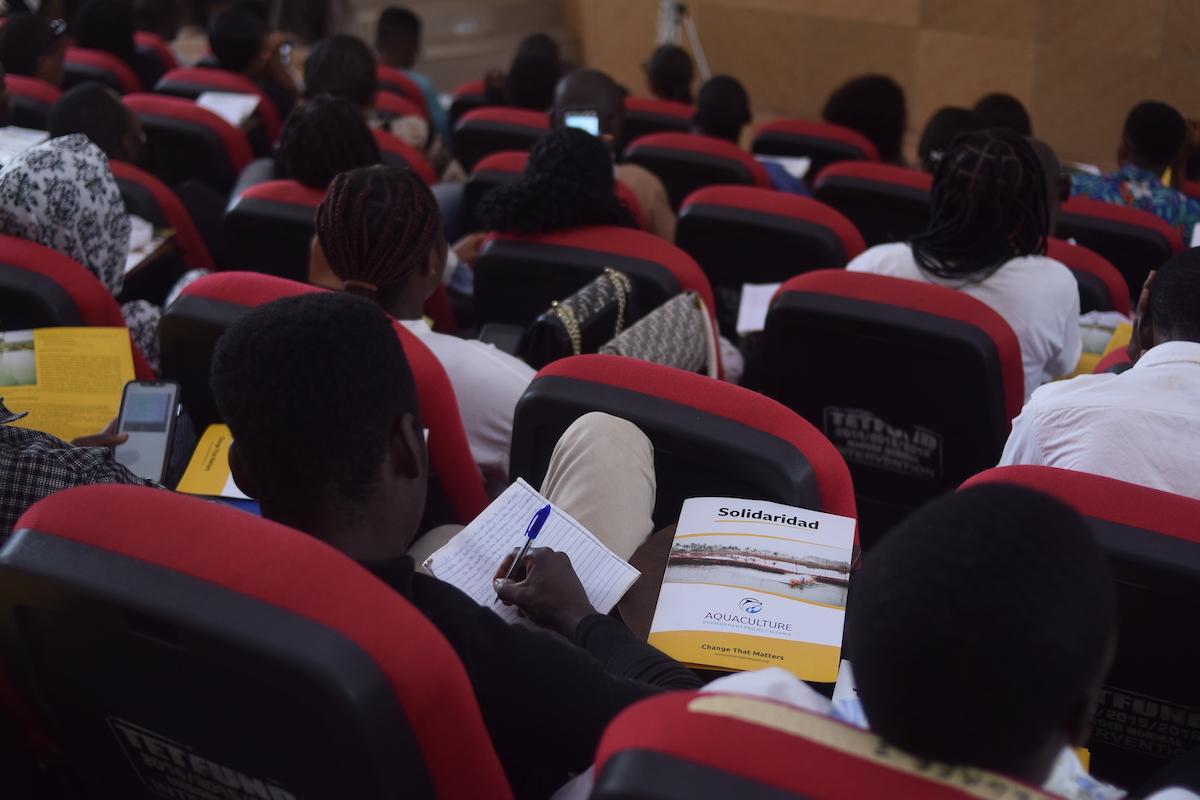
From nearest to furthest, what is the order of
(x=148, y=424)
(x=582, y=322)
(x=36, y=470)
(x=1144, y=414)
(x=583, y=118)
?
(x=36, y=470), (x=1144, y=414), (x=148, y=424), (x=582, y=322), (x=583, y=118)

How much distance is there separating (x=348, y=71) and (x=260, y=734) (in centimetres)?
379

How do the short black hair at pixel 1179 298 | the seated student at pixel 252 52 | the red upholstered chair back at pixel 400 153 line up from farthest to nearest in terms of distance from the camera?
1. the seated student at pixel 252 52
2. the red upholstered chair back at pixel 400 153
3. the short black hair at pixel 1179 298

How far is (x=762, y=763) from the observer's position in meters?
0.70

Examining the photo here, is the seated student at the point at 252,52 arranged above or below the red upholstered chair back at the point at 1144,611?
above

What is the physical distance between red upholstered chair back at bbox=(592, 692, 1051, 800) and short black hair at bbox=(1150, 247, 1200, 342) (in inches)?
51.7

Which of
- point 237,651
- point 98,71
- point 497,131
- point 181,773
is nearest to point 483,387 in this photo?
point 181,773

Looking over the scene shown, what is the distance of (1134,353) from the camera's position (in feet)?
6.38

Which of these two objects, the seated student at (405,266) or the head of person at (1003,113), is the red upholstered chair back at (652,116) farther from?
the seated student at (405,266)

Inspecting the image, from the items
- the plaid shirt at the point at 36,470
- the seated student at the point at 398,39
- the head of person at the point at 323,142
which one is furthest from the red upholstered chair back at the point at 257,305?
the seated student at the point at 398,39

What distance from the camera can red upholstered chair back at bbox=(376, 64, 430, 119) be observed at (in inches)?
212

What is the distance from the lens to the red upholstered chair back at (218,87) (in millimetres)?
4625

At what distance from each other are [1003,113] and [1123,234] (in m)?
1.15

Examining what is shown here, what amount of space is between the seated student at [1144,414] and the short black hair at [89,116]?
2.93 metres

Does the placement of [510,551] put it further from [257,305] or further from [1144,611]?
[1144,611]
